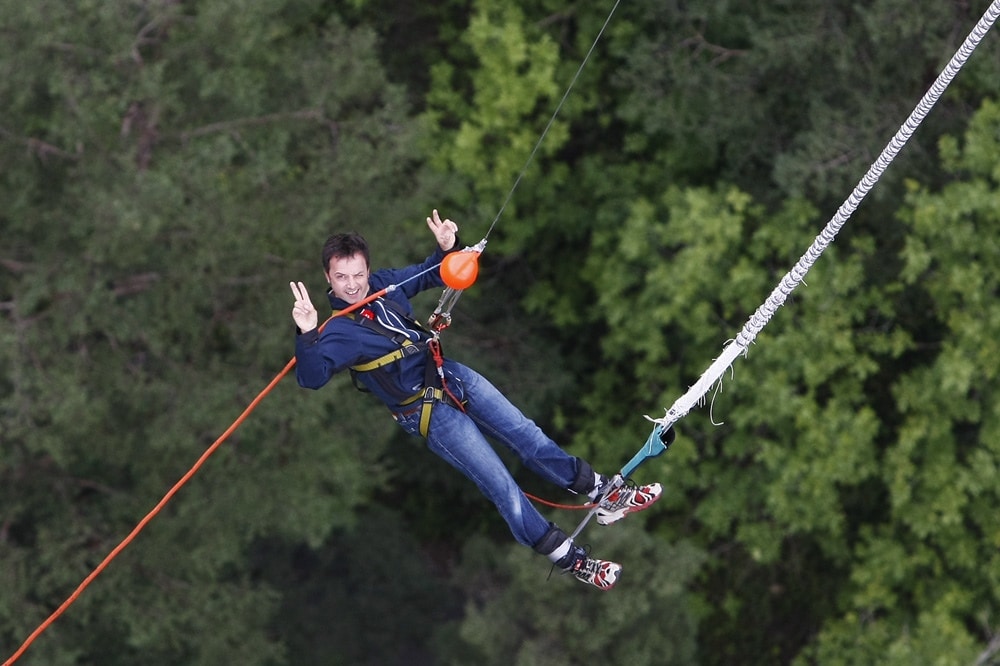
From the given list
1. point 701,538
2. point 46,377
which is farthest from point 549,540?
point 701,538

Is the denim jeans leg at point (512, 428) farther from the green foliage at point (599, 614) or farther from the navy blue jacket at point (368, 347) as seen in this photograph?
the green foliage at point (599, 614)

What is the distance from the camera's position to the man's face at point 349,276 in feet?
19.6

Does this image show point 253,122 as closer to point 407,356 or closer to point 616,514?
point 407,356

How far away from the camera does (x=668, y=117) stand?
48.2 feet

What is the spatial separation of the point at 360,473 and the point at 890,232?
622cm

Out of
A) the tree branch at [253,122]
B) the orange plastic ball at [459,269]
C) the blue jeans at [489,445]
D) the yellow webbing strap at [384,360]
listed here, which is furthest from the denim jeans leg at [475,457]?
the tree branch at [253,122]

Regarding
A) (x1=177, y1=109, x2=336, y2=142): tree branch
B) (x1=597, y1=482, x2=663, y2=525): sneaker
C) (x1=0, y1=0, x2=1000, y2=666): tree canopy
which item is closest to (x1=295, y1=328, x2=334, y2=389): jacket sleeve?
(x1=597, y1=482, x2=663, y2=525): sneaker

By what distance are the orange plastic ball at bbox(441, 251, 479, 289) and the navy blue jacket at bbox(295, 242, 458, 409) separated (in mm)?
359

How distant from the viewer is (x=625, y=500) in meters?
6.66

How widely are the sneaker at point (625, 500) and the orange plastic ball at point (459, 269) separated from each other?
142 centimetres

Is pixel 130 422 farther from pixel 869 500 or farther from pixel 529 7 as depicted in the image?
pixel 869 500

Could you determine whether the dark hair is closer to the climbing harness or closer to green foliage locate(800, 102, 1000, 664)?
the climbing harness

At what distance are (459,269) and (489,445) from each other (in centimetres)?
94

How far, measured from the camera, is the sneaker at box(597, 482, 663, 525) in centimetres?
664
